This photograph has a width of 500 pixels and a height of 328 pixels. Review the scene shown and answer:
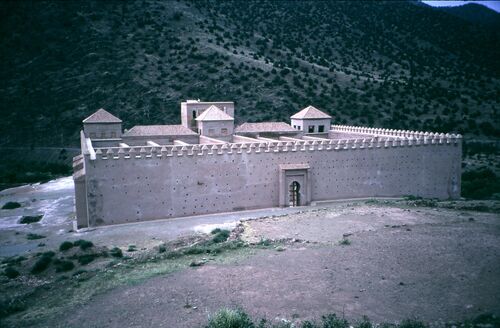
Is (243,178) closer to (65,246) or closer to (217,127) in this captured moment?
(217,127)

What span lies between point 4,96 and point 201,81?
24.8 metres

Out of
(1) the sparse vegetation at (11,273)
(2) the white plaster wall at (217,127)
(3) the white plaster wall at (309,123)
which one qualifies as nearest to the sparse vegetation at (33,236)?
(1) the sparse vegetation at (11,273)

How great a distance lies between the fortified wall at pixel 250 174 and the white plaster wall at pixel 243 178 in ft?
0.16

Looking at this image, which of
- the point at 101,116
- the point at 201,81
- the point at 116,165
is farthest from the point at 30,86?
the point at 116,165

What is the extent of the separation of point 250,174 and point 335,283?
41.1 feet

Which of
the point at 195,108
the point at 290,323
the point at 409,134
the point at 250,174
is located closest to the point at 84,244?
the point at 250,174

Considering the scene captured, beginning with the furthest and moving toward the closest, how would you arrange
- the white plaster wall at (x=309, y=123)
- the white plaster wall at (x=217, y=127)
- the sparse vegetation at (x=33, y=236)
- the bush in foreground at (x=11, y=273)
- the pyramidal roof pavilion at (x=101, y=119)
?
the white plaster wall at (x=309, y=123) → the white plaster wall at (x=217, y=127) → the pyramidal roof pavilion at (x=101, y=119) → the sparse vegetation at (x=33, y=236) → the bush in foreground at (x=11, y=273)

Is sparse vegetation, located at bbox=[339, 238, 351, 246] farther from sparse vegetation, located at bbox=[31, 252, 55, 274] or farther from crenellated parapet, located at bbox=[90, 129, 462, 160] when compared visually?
sparse vegetation, located at bbox=[31, 252, 55, 274]

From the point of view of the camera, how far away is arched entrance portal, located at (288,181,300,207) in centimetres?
2420

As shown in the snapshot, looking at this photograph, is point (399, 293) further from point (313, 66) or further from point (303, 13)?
point (303, 13)

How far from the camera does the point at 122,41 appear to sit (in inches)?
2259

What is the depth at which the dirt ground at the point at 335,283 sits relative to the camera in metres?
9.59

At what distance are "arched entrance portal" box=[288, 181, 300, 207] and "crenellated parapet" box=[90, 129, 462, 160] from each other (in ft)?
6.79

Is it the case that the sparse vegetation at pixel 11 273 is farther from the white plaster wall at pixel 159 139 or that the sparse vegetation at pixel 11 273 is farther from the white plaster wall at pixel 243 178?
the white plaster wall at pixel 159 139
